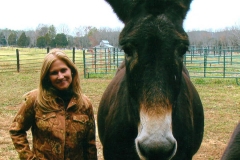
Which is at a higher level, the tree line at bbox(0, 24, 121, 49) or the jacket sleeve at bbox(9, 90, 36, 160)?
the tree line at bbox(0, 24, 121, 49)

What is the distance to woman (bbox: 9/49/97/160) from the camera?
316 cm

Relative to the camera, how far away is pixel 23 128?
3184 mm

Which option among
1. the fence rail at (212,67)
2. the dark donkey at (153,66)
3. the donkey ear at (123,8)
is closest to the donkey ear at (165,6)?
the dark donkey at (153,66)

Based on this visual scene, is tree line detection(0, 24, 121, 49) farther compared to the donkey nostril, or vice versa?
tree line detection(0, 24, 121, 49)

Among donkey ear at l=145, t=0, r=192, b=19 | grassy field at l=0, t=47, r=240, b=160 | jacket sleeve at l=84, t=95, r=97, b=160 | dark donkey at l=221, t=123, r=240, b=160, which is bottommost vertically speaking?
grassy field at l=0, t=47, r=240, b=160

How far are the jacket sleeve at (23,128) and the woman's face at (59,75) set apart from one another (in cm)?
29

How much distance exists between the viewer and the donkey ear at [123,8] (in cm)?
315

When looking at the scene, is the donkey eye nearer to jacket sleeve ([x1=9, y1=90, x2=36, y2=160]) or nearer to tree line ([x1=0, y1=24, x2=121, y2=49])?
jacket sleeve ([x1=9, y1=90, x2=36, y2=160])

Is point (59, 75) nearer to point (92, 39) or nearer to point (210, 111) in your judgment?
point (210, 111)

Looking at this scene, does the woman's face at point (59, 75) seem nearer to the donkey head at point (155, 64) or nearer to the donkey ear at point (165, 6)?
the donkey head at point (155, 64)

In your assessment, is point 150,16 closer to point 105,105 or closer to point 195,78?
point 105,105

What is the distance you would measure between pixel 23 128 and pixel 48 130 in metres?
0.27

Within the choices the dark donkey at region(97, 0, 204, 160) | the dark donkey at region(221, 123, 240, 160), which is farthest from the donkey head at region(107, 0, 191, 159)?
the dark donkey at region(221, 123, 240, 160)

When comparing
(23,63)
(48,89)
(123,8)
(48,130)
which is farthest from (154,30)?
(23,63)
